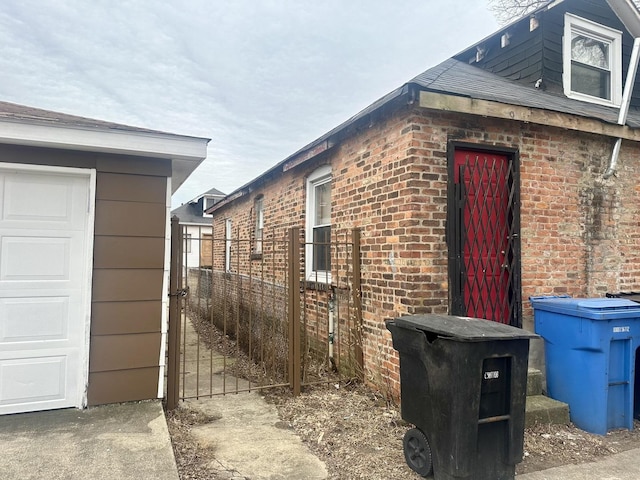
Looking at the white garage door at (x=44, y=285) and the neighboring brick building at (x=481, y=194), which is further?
the neighboring brick building at (x=481, y=194)

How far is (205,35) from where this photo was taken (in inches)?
481

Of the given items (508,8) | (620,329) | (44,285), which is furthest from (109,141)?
(508,8)

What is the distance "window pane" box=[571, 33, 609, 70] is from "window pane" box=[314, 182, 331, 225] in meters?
4.52

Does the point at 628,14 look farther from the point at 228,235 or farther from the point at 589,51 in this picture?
the point at 228,235

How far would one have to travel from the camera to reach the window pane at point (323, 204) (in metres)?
6.29

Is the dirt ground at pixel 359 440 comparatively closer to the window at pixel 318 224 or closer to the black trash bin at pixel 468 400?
the black trash bin at pixel 468 400

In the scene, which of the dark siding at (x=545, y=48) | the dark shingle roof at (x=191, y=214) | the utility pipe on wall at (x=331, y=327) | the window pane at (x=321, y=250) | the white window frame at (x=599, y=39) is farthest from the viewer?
the dark shingle roof at (x=191, y=214)

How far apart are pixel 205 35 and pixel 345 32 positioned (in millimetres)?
4435

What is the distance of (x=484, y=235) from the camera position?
456 cm

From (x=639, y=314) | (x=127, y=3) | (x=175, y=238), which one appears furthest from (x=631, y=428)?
(x=127, y=3)

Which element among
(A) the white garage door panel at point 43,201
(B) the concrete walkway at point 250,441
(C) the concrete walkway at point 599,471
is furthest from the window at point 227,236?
(C) the concrete walkway at point 599,471

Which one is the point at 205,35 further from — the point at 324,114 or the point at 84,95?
the point at 324,114

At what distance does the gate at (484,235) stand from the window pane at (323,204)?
7.57ft

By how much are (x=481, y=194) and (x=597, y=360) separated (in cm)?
194
